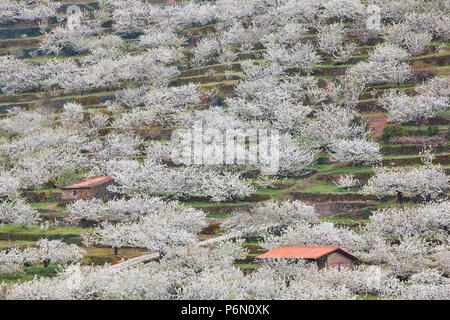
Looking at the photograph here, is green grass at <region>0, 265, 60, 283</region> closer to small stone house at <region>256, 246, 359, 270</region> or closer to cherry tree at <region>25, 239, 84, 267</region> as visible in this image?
cherry tree at <region>25, 239, 84, 267</region>

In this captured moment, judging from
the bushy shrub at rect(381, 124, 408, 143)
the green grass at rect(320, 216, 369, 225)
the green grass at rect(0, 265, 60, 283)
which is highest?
the bushy shrub at rect(381, 124, 408, 143)

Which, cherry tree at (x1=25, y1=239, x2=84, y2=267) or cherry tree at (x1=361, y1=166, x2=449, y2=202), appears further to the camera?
cherry tree at (x1=361, y1=166, x2=449, y2=202)

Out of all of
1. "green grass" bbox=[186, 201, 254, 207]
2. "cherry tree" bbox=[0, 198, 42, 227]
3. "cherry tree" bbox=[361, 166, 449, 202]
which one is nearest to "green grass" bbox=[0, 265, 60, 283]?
"cherry tree" bbox=[0, 198, 42, 227]

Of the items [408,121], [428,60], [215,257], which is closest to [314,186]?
[408,121]

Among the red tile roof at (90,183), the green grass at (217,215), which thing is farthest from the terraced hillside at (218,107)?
the red tile roof at (90,183)

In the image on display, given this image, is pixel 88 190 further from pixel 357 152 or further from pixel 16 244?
pixel 357 152
